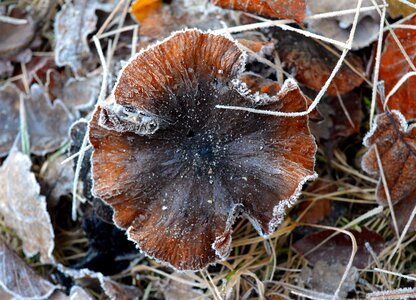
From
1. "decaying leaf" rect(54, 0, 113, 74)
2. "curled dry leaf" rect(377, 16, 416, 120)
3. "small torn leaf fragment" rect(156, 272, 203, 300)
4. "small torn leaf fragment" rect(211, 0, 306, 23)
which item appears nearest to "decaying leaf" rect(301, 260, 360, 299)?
"small torn leaf fragment" rect(156, 272, 203, 300)

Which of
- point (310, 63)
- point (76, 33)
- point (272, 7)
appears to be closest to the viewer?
point (272, 7)

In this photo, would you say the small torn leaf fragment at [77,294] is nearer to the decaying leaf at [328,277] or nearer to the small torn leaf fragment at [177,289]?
the small torn leaf fragment at [177,289]

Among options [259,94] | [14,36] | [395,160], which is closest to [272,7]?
[259,94]

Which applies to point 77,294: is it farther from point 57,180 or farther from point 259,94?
point 259,94

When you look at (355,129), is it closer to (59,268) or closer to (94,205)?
(94,205)

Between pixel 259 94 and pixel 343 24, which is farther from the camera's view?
pixel 343 24

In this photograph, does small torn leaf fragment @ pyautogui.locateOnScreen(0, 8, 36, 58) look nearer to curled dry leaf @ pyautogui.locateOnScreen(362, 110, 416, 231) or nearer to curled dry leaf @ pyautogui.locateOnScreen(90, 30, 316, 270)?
curled dry leaf @ pyautogui.locateOnScreen(90, 30, 316, 270)

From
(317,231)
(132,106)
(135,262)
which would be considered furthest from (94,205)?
(317,231)

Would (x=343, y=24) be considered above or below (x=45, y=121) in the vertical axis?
above
